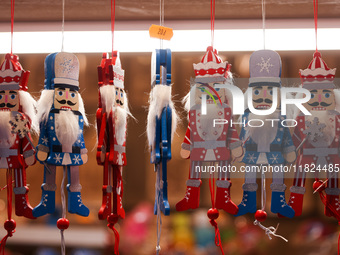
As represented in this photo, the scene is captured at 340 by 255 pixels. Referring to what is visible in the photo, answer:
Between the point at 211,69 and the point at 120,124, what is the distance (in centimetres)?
43

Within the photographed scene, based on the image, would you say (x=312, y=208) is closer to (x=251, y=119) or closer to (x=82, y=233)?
(x=251, y=119)

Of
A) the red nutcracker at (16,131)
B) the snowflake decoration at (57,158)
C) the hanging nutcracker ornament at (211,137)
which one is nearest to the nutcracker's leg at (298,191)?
the hanging nutcracker ornament at (211,137)

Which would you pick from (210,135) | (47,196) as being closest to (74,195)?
(47,196)

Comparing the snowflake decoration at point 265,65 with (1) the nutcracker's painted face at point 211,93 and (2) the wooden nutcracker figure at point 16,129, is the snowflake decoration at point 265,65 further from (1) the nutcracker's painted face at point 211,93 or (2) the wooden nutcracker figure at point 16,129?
(2) the wooden nutcracker figure at point 16,129

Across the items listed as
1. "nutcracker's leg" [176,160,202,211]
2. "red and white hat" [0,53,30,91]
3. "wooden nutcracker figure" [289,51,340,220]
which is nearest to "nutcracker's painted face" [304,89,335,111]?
"wooden nutcracker figure" [289,51,340,220]

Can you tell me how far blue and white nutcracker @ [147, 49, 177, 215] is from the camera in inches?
67.3

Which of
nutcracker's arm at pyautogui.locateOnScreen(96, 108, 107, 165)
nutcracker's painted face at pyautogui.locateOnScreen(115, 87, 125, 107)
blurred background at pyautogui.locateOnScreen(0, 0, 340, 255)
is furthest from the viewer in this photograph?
blurred background at pyautogui.locateOnScreen(0, 0, 340, 255)

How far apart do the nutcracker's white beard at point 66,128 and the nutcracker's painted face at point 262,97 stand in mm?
731

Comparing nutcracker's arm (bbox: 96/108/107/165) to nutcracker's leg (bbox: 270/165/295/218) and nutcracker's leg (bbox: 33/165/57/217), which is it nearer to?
nutcracker's leg (bbox: 33/165/57/217)

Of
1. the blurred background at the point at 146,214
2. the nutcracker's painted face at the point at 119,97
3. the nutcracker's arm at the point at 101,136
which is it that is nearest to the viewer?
the nutcracker's arm at the point at 101,136

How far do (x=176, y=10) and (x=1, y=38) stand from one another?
947 mm

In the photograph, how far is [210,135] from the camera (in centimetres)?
174

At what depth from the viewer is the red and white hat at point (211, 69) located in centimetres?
177

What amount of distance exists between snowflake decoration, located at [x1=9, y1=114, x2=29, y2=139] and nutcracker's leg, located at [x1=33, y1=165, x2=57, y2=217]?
6.9 inches
